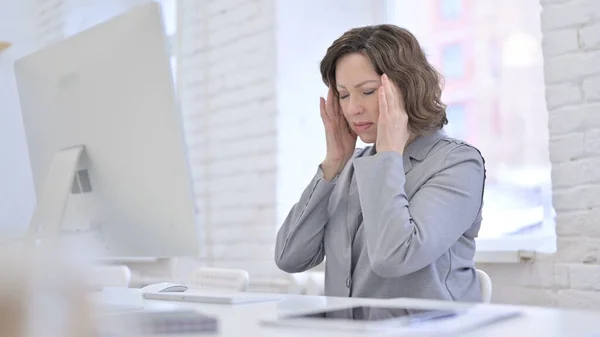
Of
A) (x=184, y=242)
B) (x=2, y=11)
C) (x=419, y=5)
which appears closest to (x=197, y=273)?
(x=184, y=242)

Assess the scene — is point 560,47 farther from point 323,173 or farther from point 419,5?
point 419,5

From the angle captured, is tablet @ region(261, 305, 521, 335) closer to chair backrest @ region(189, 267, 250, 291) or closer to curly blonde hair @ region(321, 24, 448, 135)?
curly blonde hair @ region(321, 24, 448, 135)

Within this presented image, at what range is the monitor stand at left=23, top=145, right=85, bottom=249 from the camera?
4.31ft

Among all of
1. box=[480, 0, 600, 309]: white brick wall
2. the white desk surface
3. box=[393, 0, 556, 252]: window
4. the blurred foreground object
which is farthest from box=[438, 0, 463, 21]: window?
the blurred foreground object

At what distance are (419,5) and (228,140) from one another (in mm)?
985

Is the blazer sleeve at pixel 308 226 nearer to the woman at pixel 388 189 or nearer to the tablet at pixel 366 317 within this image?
the woman at pixel 388 189

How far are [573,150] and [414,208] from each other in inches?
22.7

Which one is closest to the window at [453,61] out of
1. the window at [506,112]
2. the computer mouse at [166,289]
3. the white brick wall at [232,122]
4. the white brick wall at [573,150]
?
the window at [506,112]

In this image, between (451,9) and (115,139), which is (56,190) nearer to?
(115,139)

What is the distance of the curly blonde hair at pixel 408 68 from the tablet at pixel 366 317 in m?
0.73

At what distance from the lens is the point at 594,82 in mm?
1758

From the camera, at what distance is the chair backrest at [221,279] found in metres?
1.89

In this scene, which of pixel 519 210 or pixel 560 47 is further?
pixel 519 210

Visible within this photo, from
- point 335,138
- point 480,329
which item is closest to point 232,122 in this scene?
point 335,138
